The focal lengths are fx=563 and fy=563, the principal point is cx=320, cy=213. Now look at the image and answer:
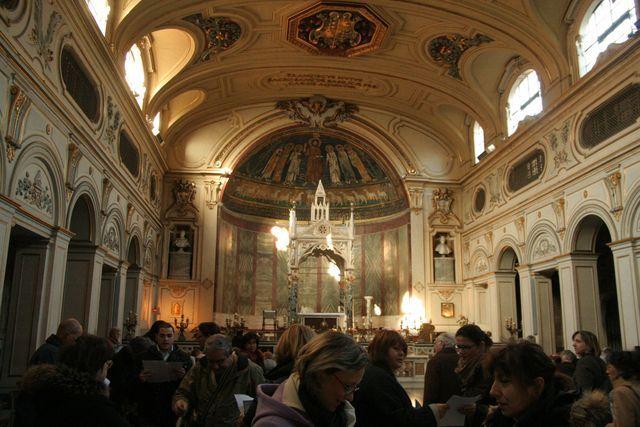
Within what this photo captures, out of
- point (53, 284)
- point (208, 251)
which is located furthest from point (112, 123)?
point (208, 251)

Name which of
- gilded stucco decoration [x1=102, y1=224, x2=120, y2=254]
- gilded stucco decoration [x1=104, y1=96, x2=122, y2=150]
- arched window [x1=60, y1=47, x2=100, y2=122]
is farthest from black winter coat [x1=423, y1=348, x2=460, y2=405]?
gilded stucco decoration [x1=104, y1=96, x2=122, y2=150]

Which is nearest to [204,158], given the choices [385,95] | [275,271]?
[275,271]

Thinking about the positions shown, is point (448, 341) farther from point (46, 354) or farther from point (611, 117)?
point (611, 117)

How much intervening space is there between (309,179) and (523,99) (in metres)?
9.79

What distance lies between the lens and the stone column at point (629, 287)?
1059 centimetres

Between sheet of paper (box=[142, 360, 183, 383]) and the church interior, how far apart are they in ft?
13.5

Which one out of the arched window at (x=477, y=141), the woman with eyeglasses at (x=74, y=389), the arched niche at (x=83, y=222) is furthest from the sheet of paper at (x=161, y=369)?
the arched window at (x=477, y=141)

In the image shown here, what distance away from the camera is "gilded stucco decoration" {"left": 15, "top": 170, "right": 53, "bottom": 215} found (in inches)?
335

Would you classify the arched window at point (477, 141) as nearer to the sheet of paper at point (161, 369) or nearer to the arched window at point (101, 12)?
the arched window at point (101, 12)

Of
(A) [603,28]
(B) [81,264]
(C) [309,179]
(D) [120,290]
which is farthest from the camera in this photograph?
(C) [309,179]

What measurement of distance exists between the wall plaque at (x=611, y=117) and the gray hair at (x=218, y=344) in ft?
32.5

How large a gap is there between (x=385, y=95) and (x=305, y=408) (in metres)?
18.5

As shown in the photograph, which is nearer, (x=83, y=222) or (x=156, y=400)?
(x=156, y=400)

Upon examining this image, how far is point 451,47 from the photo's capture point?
1602 centimetres
